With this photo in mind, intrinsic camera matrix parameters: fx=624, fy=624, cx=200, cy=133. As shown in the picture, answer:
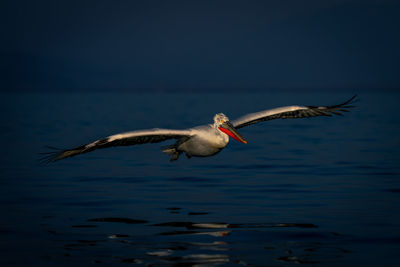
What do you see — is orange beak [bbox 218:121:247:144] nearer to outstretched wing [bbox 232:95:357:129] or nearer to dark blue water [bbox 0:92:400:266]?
outstretched wing [bbox 232:95:357:129]

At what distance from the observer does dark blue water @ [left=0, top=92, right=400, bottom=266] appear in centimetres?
942

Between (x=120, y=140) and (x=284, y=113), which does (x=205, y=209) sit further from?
(x=284, y=113)

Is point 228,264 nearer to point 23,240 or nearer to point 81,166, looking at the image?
point 23,240

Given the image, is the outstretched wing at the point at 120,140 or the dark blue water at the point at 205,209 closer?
the dark blue water at the point at 205,209

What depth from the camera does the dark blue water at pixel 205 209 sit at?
9.42 metres

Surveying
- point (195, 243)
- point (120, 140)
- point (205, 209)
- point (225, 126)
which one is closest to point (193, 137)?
point (225, 126)

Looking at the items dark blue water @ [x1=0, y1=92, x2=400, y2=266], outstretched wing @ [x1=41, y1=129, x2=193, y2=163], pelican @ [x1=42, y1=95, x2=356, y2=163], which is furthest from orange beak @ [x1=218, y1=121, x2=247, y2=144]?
dark blue water @ [x1=0, y1=92, x2=400, y2=266]

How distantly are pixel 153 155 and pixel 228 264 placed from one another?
43.1 feet

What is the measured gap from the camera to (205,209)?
12469mm

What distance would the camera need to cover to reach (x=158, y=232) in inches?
418

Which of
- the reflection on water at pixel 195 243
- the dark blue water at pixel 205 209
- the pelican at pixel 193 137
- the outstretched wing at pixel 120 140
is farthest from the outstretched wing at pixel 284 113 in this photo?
the reflection on water at pixel 195 243

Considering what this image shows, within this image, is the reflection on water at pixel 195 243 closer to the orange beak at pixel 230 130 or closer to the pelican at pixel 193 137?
the pelican at pixel 193 137

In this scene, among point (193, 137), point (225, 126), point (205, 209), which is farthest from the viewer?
point (193, 137)

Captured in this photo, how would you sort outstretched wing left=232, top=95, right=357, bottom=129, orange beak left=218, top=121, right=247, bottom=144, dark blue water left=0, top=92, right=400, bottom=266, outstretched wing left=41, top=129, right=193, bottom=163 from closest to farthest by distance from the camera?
dark blue water left=0, top=92, right=400, bottom=266 < outstretched wing left=41, top=129, right=193, bottom=163 < orange beak left=218, top=121, right=247, bottom=144 < outstretched wing left=232, top=95, right=357, bottom=129
